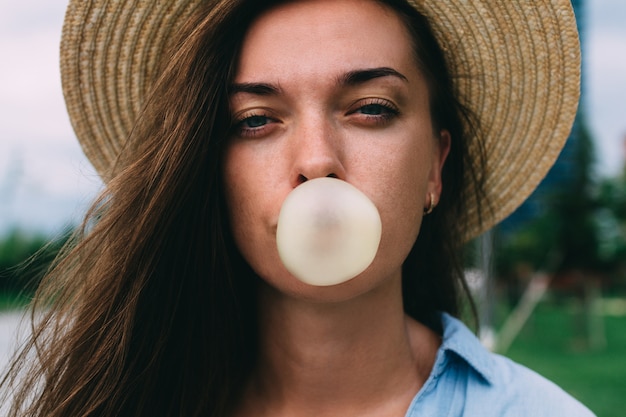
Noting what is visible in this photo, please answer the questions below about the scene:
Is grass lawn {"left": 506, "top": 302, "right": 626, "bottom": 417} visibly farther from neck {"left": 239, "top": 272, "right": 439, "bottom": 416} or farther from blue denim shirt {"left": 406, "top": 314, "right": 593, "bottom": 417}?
neck {"left": 239, "top": 272, "right": 439, "bottom": 416}

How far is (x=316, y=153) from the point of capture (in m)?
1.38

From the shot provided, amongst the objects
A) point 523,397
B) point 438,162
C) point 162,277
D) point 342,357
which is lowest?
point 523,397

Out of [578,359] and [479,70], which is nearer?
[479,70]

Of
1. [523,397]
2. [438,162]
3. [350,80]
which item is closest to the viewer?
[350,80]

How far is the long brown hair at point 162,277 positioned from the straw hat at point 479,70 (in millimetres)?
104

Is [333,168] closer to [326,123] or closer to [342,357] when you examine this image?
[326,123]

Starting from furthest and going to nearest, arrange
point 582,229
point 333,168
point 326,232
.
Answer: point 582,229 < point 333,168 < point 326,232

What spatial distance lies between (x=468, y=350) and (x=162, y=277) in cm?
77

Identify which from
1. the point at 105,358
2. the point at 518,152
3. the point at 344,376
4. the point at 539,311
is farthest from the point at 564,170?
the point at 539,311

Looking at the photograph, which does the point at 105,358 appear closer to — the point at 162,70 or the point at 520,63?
the point at 162,70

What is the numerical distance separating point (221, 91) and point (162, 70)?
0.86 ft

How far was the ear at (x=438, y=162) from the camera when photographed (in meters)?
1.72

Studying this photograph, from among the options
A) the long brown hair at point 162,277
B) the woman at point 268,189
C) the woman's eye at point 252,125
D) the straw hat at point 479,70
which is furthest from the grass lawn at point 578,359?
the woman's eye at point 252,125

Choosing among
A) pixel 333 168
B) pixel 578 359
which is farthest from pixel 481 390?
pixel 578 359
